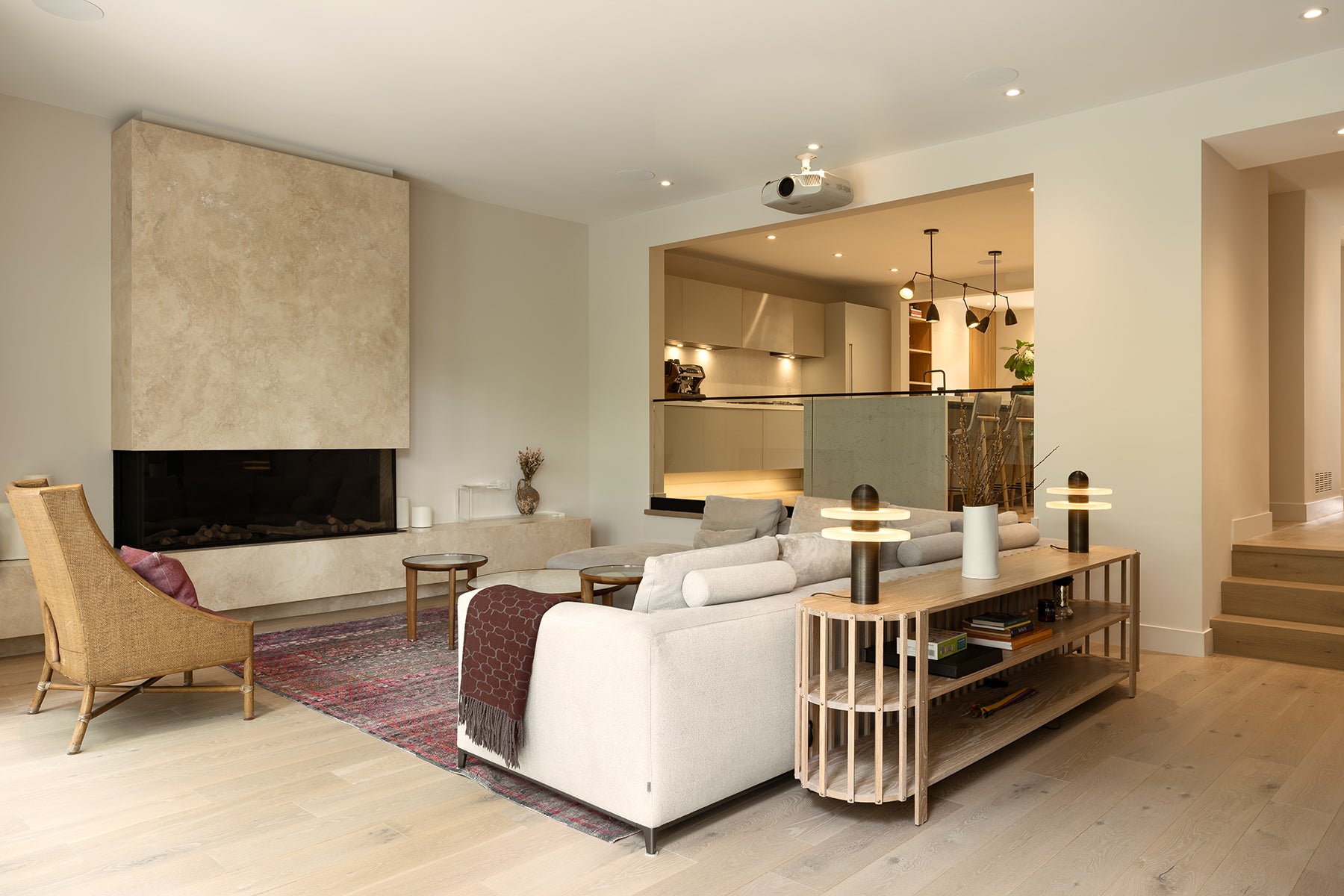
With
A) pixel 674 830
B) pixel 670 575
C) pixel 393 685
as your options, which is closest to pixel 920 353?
pixel 393 685

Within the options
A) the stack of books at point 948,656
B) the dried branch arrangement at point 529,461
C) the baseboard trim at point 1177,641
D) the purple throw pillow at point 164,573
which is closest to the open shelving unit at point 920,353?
the dried branch arrangement at point 529,461

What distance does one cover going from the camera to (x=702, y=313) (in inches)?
358

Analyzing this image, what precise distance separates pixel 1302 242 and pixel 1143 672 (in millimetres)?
4111

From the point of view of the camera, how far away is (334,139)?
5738 mm

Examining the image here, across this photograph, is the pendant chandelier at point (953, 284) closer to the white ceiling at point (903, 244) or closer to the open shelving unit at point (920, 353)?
the white ceiling at point (903, 244)

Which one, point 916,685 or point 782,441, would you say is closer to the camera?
point 916,685

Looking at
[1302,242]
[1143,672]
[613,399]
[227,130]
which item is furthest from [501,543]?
[1302,242]

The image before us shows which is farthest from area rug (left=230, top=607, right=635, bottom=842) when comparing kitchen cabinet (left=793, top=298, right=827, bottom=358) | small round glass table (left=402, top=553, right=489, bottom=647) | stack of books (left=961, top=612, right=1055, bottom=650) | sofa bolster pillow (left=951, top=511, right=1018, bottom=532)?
kitchen cabinet (left=793, top=298, right=827, bottom=358)

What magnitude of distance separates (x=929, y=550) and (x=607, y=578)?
5.31 ft

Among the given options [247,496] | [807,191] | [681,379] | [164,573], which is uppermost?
[807,191]

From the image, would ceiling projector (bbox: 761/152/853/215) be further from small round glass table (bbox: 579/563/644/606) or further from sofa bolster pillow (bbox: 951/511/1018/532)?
small round glass table (bbox: 579/563/644/606)

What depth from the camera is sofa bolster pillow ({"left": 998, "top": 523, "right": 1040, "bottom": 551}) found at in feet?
13.5

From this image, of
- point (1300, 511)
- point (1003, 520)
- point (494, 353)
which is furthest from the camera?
point (494, 353)

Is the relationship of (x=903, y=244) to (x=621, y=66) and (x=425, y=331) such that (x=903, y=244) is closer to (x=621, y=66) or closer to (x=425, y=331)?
(x=425, y=331)
